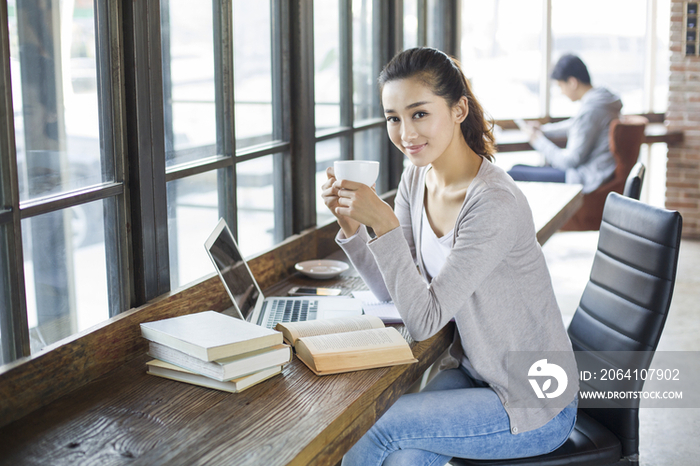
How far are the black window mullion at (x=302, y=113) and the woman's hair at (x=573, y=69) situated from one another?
287 centimetres

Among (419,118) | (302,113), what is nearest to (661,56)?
(302,113)

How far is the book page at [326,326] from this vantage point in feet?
5.05

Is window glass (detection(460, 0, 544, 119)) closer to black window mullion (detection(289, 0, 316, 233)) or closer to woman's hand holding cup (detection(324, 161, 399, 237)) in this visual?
black window mullion (detection(289, 0, 316, 233))

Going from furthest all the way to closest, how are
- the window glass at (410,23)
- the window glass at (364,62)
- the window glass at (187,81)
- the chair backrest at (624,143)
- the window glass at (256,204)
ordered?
the chair backrest at (624,143)
the window glass at (410,23)
the window glass at (364,62)
the window glass at (256,204)
the window glass at (187,81)

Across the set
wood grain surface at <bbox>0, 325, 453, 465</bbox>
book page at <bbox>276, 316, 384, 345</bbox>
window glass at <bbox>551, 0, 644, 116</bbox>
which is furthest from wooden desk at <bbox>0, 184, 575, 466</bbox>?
window glass at <bbox>551, 0, 644, 116</bbox>

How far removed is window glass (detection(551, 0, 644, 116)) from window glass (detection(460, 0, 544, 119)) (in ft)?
0.58

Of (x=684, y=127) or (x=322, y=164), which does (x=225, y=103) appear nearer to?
(x=322, y=164)

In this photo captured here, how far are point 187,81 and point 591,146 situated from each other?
11.1ft

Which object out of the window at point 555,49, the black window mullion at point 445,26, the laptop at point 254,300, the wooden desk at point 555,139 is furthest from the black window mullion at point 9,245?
the window at point 555,49

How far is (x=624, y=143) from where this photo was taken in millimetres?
4324

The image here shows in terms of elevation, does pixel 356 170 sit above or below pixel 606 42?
below

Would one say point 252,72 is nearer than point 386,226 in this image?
No

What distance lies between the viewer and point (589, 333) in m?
1.84

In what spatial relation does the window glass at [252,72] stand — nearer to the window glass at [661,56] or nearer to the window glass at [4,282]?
the window glass at [4,282]
